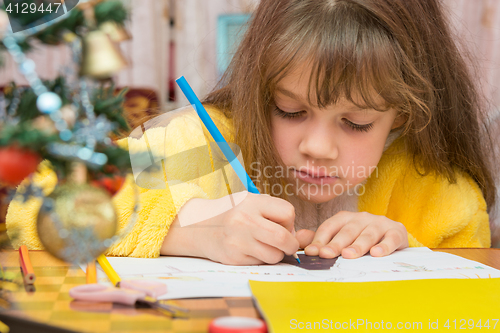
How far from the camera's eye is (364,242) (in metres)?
0.52

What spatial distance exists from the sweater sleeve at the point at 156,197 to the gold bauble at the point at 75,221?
14 millimetres

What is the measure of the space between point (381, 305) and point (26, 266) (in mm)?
288

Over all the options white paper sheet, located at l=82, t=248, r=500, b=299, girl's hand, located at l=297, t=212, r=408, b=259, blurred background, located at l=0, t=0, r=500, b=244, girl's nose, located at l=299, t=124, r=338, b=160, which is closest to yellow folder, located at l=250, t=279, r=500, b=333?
white paper sheet, located at l=82, t=248, r=500, b=299

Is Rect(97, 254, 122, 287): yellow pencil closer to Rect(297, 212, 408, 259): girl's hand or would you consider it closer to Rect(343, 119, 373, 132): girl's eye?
Rect(297, 212, 408, 259): girl's hand

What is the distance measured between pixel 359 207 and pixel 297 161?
0.92 feet

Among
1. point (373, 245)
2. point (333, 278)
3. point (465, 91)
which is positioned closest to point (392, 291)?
point (333, 278)

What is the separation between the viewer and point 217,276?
39cm

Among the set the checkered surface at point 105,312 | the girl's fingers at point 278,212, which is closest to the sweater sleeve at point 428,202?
the girl's fingers at point 278,212

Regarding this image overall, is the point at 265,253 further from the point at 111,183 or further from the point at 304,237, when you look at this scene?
the point at 111,183

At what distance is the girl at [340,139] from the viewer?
510 millimetres

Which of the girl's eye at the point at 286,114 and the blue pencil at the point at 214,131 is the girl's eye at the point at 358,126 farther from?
the blue pencil at the point at 214,131

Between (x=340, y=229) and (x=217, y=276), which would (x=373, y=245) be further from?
(x=217, y=276)

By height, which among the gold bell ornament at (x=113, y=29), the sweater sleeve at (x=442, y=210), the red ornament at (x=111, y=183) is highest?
the gold bell ornament at (x=113, y=29)

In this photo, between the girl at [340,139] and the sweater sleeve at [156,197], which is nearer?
the sweater sleeve at [156,197]
